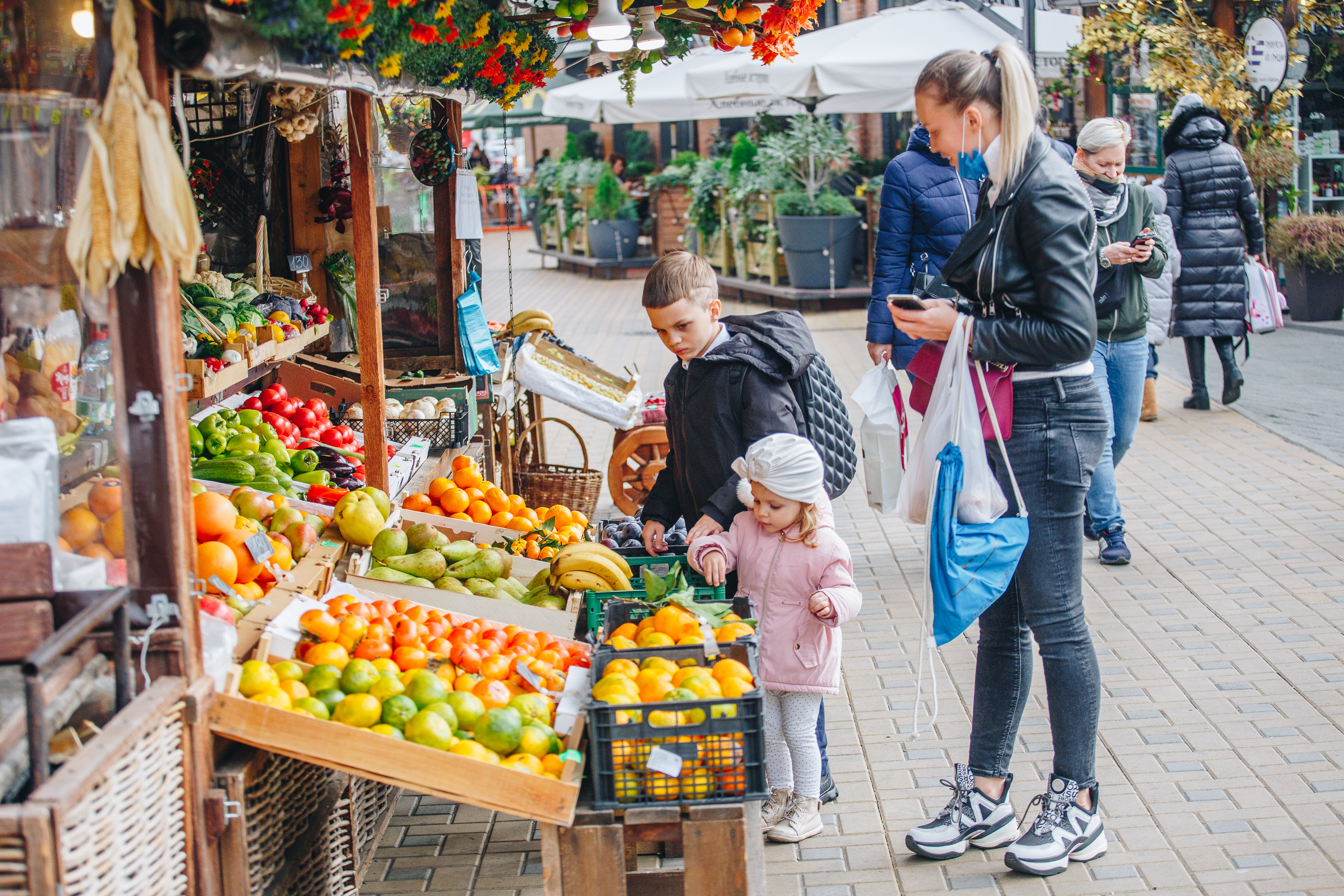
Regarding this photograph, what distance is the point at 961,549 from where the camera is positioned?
305cm

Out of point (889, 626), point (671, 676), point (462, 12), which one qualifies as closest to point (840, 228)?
point (889, 626)

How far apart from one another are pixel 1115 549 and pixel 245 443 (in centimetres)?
404

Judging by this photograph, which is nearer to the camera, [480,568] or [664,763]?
[664,763]

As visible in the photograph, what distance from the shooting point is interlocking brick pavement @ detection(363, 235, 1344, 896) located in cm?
335

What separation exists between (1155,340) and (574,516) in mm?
5013

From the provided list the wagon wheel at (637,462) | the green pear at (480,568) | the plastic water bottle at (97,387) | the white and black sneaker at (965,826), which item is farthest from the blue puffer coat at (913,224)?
the plastic water bottle at (97,387)

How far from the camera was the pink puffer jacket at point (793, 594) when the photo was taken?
11.0ft

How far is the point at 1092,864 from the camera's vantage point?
132 inches

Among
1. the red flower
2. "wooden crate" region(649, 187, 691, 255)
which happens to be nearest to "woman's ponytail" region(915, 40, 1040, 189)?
the red flower

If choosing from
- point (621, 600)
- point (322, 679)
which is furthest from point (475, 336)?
point (322, 679)

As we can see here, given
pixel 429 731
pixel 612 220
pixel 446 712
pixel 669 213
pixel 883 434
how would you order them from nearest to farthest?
1. pixel 429 731
2. pixel 446 712
3. pixel 883 434
4. pixel 612 220
5. pixel 669 213

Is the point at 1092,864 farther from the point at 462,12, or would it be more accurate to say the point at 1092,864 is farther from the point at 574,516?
the point at 462,12

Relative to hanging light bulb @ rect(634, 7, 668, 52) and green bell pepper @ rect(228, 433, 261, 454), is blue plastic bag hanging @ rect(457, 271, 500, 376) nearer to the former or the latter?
green bell pepper @ rect(228, 433, 261, 454)

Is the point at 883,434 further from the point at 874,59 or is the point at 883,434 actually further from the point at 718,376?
the point at 874,59
